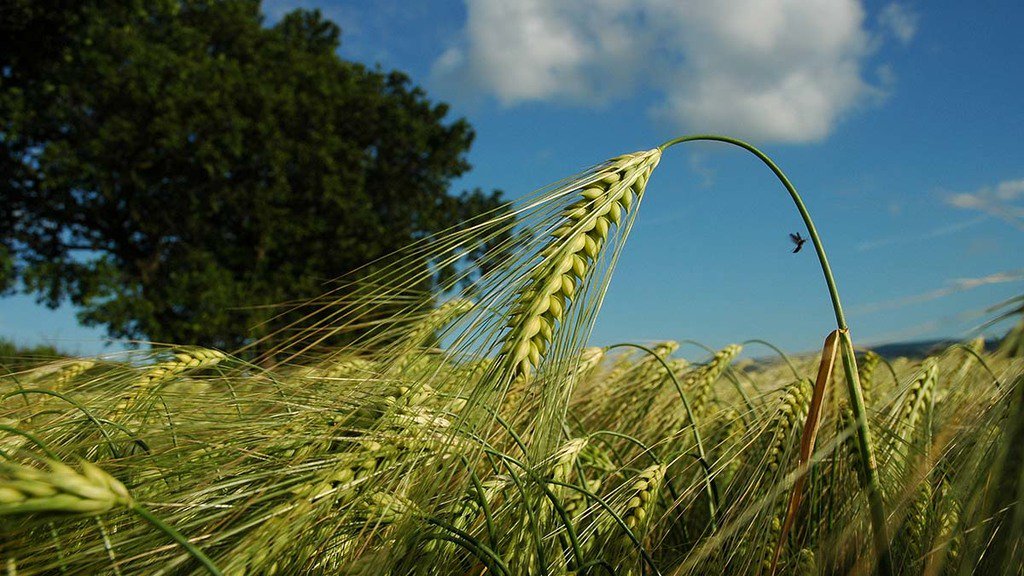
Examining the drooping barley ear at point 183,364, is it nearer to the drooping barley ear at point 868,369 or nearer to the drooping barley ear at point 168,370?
the drooping barley ear at point 168,370

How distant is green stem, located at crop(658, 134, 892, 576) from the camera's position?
1.03 meters

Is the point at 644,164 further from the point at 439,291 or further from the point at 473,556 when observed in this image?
the point at 473,556

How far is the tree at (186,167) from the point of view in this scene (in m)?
12.2

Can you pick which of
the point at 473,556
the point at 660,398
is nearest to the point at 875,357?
the point at 660,398

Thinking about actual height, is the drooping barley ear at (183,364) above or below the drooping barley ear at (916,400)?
below

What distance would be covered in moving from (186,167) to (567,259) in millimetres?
14030

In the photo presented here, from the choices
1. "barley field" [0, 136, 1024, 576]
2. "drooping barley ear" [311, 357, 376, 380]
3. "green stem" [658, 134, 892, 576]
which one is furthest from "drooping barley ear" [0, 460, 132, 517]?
"green stem" [658, 134, 892, 576]

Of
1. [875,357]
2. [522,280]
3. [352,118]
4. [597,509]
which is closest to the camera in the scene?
[522,280]

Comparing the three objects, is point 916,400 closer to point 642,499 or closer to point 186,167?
point 642,499

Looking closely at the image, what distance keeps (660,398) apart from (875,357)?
643mm

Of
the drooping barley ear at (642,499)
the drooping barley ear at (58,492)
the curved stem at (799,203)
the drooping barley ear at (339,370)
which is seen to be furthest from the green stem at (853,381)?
the drooping barley ear at (58,492)

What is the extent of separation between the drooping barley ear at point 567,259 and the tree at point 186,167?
37.1ft

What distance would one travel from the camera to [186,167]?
44.1 feet

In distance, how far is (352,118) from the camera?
15617 millimetres
